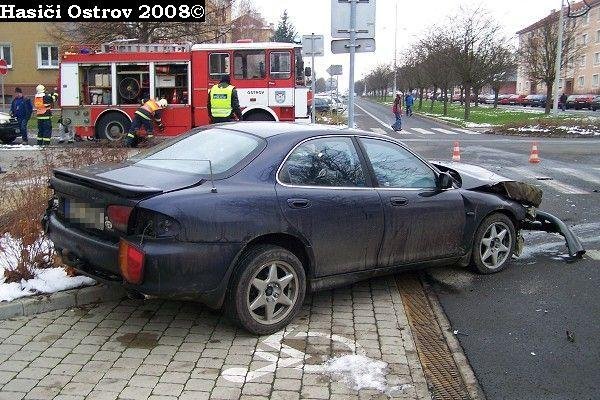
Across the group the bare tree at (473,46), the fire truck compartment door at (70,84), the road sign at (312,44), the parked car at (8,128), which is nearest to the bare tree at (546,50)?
the bare tree at (473,46)

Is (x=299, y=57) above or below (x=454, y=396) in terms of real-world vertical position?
above

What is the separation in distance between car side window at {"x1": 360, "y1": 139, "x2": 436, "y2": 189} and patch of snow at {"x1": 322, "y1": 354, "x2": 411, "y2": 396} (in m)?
1.61

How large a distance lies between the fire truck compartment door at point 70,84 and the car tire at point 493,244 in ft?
50.4

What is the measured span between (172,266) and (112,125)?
15.2 meters

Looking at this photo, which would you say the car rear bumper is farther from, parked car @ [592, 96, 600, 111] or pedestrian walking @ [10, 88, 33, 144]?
parked car @ [592, 96, 600, 111]

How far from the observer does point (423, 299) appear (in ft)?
17.7

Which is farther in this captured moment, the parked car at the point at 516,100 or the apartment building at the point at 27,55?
the parked car at the point at 516,100

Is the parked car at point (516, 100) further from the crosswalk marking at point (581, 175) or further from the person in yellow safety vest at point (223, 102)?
the person in yellow safety vest at point (223, 102)

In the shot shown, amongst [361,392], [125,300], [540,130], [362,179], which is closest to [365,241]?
[362,179]

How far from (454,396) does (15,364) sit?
2.78 m

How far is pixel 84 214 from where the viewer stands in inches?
170

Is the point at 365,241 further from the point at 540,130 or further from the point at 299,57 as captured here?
the point at 540,130

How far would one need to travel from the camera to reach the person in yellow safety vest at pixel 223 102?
40.8 feet

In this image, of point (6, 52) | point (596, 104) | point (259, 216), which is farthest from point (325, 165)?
point (596, 104)
